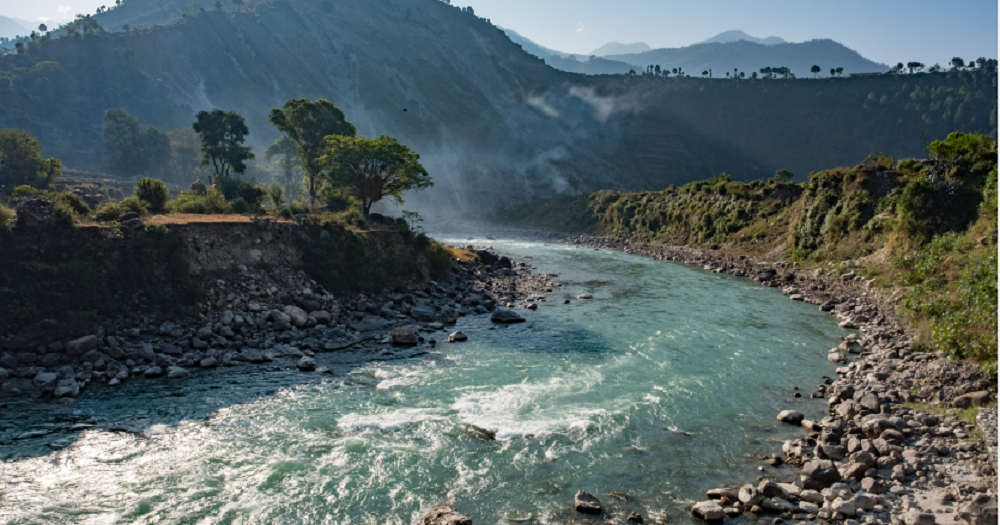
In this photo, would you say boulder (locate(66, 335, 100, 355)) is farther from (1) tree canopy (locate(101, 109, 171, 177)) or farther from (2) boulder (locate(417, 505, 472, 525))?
(1) tree canopy (locate(101, 109, 171, 177))

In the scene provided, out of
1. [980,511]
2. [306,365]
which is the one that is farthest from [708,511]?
[306,365]

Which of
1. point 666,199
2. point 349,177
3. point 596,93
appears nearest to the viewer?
point 349,177

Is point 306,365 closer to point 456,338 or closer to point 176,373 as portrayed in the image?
point 176,373

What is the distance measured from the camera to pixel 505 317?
28.3m

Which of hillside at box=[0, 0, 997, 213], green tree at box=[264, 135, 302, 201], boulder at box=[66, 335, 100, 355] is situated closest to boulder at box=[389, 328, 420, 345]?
boulder at box=[66, 335, 100, 355]

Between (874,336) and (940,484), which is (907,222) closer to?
(874,336)

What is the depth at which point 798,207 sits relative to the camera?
5172 centimetres

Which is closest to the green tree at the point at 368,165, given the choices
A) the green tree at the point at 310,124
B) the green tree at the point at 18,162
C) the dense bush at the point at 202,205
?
the green tree at the point at 310,124

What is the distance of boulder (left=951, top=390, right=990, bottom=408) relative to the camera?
573 inches

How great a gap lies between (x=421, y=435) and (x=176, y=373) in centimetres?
980

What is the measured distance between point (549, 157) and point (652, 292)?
128608 mm

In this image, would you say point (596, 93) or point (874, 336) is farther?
point (596, 93)

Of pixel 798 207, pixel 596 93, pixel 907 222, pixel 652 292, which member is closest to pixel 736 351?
pixel 652 292

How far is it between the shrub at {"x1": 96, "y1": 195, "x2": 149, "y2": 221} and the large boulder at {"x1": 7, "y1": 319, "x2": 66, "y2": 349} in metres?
7.73
